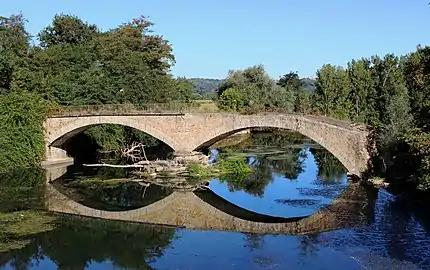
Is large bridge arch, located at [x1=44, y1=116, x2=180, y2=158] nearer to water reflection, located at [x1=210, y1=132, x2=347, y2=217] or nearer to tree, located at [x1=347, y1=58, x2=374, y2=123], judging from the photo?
water reflection, located at [x1=210, y1=132, x2=347, y2=217]

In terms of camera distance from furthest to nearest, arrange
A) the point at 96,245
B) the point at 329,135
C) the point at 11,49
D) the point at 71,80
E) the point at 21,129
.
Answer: the point at 11,49 → the point at 71,80 → the point at 21,129 → the point at 329,135 → the point at 96,245

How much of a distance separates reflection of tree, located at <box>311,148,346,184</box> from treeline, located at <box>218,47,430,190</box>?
342cm

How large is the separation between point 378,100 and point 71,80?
27126mm

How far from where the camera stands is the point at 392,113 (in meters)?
28.0

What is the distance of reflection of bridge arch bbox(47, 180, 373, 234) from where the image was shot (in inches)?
846

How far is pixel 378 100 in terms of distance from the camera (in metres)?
50.1

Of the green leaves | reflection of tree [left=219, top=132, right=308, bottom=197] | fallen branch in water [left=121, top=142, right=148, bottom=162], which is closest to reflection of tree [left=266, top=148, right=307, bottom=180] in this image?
reflection of tree [left=219, top=132, right=308, bottom=197]

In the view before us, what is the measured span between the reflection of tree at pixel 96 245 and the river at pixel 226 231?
36mm

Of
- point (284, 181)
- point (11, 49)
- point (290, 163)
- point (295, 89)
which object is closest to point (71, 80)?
point (11, 49)

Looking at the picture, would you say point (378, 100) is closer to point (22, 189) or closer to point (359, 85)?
point (359, 85)

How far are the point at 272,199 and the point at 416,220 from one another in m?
7.39

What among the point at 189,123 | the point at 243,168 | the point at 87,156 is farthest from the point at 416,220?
the point at 87,156

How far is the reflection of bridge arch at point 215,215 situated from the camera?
846 inches

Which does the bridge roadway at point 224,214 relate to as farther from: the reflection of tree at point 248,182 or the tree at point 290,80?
the tree at point 290,80
